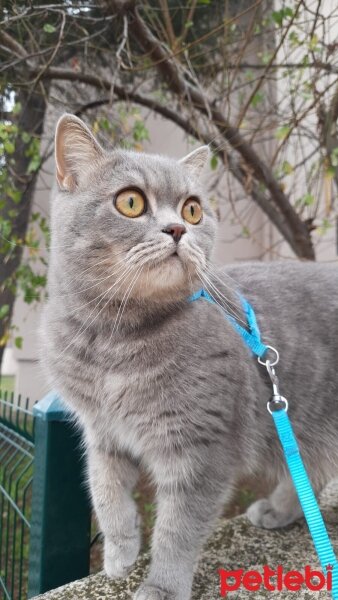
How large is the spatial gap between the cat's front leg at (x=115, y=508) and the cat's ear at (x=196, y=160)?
83 centimetres

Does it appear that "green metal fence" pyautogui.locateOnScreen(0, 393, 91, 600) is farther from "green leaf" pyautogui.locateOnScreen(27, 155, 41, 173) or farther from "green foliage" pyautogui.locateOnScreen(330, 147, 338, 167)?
"green foliage" pyautogui.locateOnScreen(330, 147, 338, 167)

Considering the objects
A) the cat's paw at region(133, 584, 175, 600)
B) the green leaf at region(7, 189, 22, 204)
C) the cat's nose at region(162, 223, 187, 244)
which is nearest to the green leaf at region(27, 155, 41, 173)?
the green leaf at region(7, 189, 22, 204)

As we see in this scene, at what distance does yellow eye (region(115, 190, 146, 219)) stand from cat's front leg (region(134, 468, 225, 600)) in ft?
2.04

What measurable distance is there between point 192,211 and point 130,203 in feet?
0.68

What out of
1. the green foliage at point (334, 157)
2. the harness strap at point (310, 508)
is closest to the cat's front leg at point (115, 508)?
the harness strap at point (310, 508)

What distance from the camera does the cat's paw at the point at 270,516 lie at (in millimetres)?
1560

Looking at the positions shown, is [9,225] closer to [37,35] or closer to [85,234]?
[37,35]

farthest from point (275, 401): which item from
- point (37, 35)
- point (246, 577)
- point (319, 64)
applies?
point (37, 35)

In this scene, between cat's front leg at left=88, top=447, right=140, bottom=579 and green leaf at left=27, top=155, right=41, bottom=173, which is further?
green leaf at left=27, top=155, right=41, bottom=173

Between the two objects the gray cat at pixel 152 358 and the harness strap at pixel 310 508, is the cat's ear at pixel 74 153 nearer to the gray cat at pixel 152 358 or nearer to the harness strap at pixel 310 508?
the gray cat at pixel 152 358

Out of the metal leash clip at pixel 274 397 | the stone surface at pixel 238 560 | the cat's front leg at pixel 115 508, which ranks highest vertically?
the metal leash clip at pixel 274 397

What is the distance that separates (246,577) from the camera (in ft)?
4.22

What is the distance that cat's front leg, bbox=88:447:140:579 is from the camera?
1311 mm

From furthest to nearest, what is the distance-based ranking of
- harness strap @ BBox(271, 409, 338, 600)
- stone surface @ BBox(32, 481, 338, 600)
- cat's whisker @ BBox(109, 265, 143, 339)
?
stone surface @ BBox(32, 481, 338, 600) → cat's whisker @ BBox(109, 265, 143, 339) → harness strap @ BBox(271, 409, 338, 600)
